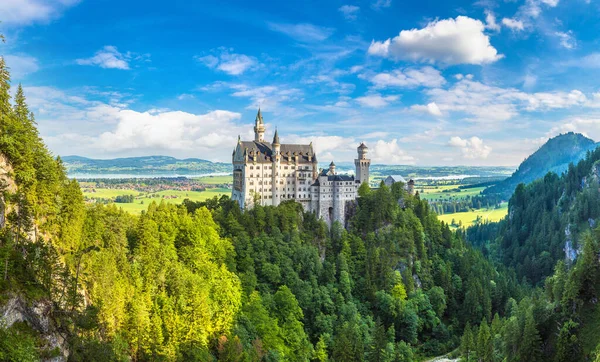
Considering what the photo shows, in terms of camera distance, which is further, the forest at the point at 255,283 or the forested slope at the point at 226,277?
the forest at the point at 255,283

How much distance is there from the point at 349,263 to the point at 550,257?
89360mm

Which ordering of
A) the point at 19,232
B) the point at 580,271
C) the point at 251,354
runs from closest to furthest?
the point at 19,232 → the point at 251,354 → the point at 580,271

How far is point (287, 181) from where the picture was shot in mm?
101875

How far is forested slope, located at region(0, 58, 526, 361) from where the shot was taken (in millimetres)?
37531

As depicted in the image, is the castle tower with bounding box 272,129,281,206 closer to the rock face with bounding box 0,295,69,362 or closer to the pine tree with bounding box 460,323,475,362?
the pine tree with bounding box 460,323,475,362

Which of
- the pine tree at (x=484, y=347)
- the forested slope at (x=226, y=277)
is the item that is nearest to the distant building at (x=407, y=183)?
the forested slope at (x=226, y=277)

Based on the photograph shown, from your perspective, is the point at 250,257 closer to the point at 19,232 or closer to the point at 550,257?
the point at 19,232

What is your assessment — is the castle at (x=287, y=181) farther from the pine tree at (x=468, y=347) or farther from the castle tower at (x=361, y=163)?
the pine tree at (x=468, y=347)

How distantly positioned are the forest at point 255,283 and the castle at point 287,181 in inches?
162

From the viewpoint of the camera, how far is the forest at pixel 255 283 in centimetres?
3800

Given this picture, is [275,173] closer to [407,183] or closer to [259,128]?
[259,128]

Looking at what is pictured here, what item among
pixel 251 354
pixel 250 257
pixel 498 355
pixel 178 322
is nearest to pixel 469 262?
pixel 498 355

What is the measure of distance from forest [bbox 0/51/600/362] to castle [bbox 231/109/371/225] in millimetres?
4110

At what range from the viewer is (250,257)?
79.8 m
